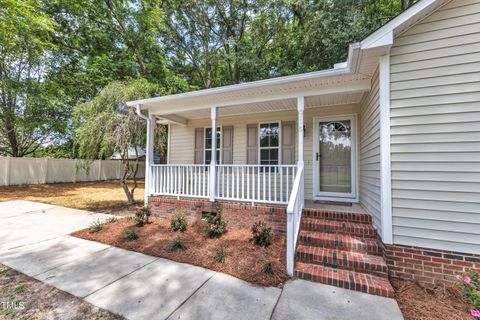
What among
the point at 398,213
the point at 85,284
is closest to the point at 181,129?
the point at 85,284

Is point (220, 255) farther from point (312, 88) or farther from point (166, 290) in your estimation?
point (312, 88)

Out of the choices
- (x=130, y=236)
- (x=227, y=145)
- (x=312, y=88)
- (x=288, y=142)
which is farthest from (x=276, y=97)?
(x=130, y=236)

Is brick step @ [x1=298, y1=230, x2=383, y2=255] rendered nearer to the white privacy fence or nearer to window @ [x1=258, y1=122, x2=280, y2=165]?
window @ [x1=258, y1=122, x2=280, y2=165]

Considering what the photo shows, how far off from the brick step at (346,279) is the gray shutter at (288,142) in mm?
3270

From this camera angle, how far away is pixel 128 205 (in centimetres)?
826

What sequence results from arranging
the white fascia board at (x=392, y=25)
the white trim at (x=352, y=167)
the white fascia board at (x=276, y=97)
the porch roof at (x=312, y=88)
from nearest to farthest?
the white fascia board at (x=392, y=25)
the porch roof at (x=312, y=88)
the white fascia board at (x=276, y=97)
the white trim at (x=352, y=167)

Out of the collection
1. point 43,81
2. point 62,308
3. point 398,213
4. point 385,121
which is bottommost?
point 62,308

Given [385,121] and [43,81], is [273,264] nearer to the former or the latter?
[385,121]

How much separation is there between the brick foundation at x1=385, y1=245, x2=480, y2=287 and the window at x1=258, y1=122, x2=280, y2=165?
3697 millimetres

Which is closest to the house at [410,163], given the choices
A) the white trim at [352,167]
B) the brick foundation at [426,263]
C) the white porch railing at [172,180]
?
the brick foundation at [426,263]

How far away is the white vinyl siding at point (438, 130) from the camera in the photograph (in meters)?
2.90

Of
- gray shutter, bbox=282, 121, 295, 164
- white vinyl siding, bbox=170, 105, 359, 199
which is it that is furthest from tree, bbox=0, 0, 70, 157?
gray shutter, bbox=282, 121, 295, 164

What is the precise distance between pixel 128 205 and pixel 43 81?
35.0 ft

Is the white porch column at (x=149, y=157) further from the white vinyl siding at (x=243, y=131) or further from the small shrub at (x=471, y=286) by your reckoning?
the small shrub at (x=471, y=286)
